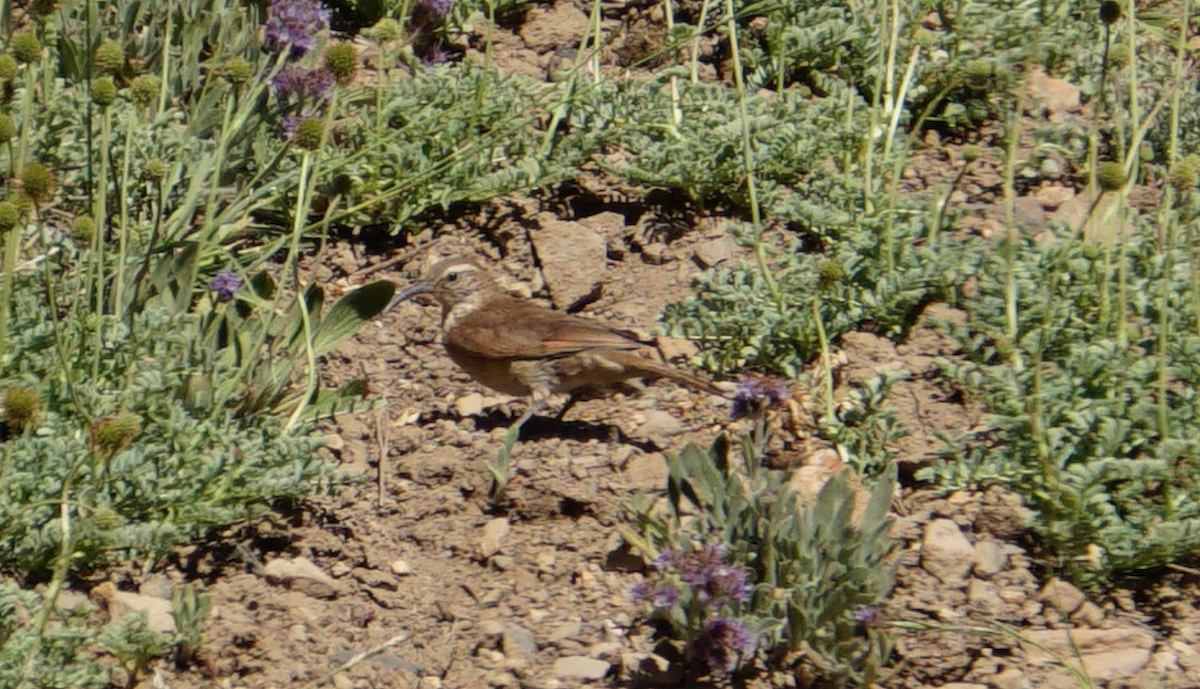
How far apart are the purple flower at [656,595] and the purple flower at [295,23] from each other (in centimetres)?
264

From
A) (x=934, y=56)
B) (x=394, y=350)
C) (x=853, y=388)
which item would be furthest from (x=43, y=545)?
(x=934, y=56)

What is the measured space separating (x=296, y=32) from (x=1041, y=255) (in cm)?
274

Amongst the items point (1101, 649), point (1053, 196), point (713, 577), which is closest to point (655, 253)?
point (1053, 196)

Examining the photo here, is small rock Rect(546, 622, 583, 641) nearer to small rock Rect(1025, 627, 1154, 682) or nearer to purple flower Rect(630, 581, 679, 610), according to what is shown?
purple flower Rect(630, 581, 679, 610)

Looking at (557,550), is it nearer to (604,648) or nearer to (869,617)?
(604,648)

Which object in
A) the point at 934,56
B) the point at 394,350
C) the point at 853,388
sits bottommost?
the point at 394,350

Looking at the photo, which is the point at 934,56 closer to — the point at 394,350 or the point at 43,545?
the point at 394,350

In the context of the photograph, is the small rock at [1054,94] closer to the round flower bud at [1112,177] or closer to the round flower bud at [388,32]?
the round flower bud at [1112,177]

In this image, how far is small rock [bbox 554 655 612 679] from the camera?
480 centimetres

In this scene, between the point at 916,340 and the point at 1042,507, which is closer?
the point at 1042,507

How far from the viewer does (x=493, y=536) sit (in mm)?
5457

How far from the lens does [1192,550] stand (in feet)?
16.1

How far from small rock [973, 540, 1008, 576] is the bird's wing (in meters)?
1.51

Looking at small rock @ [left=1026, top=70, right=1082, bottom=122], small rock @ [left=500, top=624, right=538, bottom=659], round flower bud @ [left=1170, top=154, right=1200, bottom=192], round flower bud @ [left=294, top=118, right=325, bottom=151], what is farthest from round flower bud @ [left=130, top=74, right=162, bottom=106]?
small rock @ [left=1026, top=70, right=1082, bottom=122]
